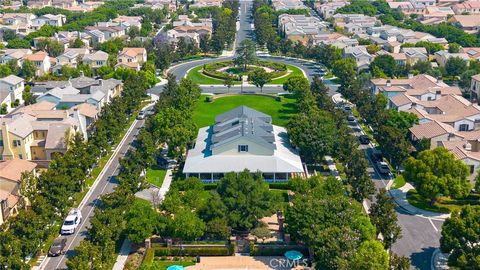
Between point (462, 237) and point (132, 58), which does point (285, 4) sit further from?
point (462, 237)

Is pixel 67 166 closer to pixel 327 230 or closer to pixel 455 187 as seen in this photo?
pixel 327 230

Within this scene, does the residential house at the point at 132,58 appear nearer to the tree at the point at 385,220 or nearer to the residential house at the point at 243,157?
the residential house at the point at 243,157

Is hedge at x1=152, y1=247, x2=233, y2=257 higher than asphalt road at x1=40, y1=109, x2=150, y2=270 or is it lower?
higher

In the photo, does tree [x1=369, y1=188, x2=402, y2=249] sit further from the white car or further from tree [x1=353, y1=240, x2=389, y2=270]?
the white car

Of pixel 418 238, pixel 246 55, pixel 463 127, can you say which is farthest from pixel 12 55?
pixel 418 238

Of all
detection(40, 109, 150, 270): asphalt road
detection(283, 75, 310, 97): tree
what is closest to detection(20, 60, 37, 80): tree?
detection(40, 109, 150, 270): asphalt road
